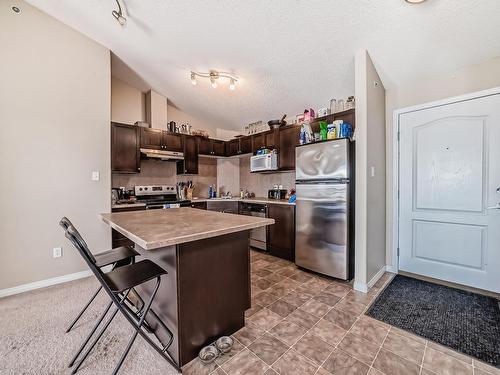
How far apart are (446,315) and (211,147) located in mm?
4219

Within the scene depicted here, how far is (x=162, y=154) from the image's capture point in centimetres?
380

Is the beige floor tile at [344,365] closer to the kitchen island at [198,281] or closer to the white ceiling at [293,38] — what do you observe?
the kitchen island at [198,281]

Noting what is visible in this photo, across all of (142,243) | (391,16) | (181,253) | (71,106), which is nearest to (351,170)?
(391,16)

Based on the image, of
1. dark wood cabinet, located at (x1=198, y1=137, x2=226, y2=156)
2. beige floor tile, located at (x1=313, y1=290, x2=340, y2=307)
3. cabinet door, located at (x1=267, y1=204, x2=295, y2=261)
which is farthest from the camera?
dark wood cabinet, located at (x1=198, y1=137, x2=226, y2=156)

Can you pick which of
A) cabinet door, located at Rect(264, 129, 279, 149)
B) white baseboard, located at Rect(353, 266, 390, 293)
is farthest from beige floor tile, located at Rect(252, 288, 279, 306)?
cabinet door, located at Rect(264, 129, 279, 149)

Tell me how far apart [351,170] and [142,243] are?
7.81 ft

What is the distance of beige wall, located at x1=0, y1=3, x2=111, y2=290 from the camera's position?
250cm

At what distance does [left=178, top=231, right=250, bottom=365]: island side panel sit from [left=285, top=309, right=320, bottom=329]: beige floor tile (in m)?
0.45

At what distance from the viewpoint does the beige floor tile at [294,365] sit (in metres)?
1.38

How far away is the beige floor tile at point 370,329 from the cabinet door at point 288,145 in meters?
2.34

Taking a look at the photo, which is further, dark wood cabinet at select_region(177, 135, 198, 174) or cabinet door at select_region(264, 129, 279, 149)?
dark wood cabinet at select_region(177, 135, 198, 174)

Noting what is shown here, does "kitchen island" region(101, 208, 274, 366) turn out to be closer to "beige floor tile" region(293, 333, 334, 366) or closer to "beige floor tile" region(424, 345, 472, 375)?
"beige floor tile" region(293, 333, 334, 366)

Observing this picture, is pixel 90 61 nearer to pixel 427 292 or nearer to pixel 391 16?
pixel 391 16

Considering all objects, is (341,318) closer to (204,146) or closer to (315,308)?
(315,308)
